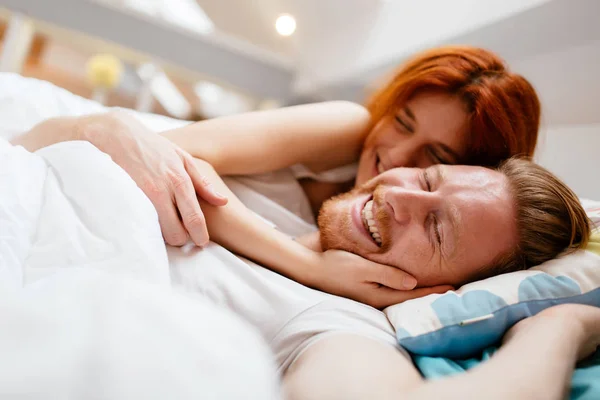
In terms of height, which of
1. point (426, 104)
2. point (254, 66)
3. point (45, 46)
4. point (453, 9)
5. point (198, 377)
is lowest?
point (45, 46)

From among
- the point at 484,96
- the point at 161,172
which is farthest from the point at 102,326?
the point at 484,96

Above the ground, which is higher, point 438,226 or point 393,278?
point 438,226

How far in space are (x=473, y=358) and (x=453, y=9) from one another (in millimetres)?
1640

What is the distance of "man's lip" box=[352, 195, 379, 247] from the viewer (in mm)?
903

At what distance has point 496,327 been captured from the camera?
0.65 m

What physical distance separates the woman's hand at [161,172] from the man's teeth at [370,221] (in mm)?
305

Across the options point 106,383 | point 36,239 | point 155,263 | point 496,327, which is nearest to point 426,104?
point 496,327

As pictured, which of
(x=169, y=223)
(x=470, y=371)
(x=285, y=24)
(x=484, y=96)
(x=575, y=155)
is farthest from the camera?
(x=285, y=24)

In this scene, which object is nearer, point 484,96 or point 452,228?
point 452,228

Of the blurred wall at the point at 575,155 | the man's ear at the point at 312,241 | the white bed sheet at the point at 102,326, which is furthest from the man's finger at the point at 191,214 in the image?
the blurred wall at the point at 575,155

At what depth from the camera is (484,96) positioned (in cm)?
107

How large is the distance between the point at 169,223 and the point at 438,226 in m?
0.50

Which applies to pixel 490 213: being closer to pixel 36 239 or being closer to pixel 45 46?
pixel 36 239

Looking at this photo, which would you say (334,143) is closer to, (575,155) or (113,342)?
(575,155)
